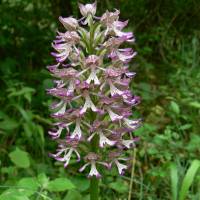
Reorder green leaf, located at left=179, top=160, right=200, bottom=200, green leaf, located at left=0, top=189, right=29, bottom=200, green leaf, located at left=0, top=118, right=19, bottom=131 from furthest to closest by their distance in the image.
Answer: green leaf, located at left=0, top=118, right=19, bottom=131
green leaf, located at left=179, top=160, right=200, bottom=200
green leaf, located at left=0, top=189, right=29, bottom=200

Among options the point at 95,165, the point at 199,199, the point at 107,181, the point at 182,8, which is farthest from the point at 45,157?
the point at 182,8

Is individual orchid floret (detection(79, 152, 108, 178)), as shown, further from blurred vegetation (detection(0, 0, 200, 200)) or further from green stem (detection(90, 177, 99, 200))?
blurred vegetation (detection(0, 0, 200, 200))

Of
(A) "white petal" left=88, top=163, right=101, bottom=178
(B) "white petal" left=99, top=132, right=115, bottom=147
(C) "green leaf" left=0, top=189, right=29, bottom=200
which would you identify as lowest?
(C) "green leaf" left=0, top=189, right=29, bottom=200

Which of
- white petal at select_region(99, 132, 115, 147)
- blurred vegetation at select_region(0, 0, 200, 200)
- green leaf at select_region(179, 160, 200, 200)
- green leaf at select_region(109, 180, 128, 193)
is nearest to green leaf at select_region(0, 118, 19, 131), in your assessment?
blurred vegetation at select_region(0, 0, 200, 200)

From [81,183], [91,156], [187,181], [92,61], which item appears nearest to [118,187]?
[81,183]

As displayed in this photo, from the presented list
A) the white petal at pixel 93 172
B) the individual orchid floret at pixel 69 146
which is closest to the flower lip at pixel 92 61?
the individual orchid floret at pixel 69 146

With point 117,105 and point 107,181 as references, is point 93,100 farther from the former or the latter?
point 107,181

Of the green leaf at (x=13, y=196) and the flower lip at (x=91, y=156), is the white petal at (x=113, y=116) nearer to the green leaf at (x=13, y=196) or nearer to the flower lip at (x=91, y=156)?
the flower lip at (x=91, y=156)
